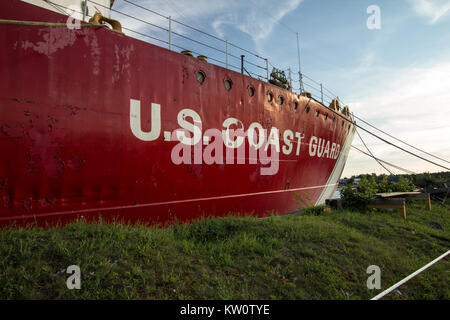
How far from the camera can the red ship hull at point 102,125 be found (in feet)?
12.2

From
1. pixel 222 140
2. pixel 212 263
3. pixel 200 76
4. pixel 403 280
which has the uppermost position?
pixel 200 76

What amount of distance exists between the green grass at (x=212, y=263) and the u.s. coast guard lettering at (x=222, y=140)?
5.77 ft

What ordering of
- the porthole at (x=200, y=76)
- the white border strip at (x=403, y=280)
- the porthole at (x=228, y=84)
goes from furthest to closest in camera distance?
the porthole at (x=228, y=84), the porthole at (x=200, y=76), the white border strip at (x=403, y=280)

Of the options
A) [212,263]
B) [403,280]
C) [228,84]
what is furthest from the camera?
[228,84]

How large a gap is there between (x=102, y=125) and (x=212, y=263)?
115 inches

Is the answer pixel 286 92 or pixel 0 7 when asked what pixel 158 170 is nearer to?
pixel 0 7

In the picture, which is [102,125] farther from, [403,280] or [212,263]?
[403,280]

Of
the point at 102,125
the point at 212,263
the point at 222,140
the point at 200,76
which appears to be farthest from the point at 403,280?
the point at 200,76

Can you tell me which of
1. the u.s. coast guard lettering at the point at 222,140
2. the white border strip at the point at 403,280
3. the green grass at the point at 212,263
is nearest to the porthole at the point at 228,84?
the u.s. coast guard lettering at the point at 222,140

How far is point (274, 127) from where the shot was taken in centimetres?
748

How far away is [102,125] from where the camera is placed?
14.5 ft

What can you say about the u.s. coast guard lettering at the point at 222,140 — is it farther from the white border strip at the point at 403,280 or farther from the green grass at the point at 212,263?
the white border strip at the point at 403,280
